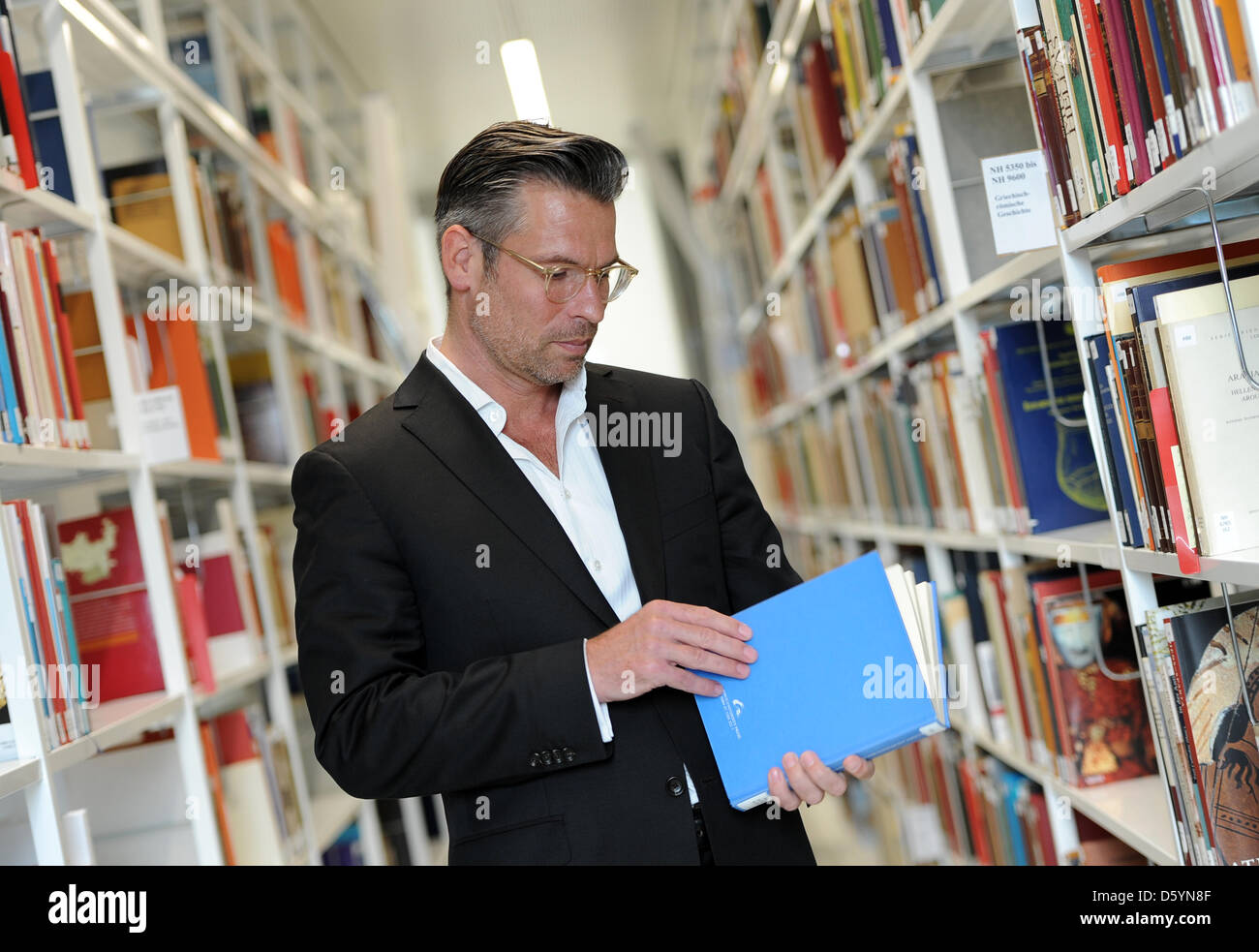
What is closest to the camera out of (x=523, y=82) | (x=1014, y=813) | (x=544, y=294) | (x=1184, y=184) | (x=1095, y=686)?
(x=1184, y=184)

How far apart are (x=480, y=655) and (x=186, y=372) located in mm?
1522

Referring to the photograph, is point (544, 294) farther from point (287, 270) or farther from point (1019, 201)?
point (287, 270)

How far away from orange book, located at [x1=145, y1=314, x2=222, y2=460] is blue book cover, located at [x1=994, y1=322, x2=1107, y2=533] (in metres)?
1.78

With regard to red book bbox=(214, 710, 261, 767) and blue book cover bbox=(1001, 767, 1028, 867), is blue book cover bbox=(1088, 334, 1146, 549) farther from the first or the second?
red book bbox=(214, 710, 261, 767)

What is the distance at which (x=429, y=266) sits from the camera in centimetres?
787

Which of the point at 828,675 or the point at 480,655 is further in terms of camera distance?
the point at 480,655

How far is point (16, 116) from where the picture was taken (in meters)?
1.81

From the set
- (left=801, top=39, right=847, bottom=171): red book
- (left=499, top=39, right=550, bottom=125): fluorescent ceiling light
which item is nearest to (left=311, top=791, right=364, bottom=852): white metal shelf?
(left=499, top=39, right=550, bottom=125): fluorescent ceiling light

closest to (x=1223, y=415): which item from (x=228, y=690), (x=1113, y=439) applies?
(x=1113, y=439)

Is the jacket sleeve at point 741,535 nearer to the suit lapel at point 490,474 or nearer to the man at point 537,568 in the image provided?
the man at point 537,568

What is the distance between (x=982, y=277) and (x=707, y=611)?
1036mm

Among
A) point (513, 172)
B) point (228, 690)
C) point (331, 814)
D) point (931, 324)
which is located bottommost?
point (331, 814)

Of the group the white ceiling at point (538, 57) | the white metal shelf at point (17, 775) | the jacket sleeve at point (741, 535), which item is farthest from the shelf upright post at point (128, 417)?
the white ceiling at point (538, 57)

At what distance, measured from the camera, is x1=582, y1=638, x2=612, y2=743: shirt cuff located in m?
1.37
